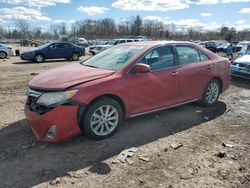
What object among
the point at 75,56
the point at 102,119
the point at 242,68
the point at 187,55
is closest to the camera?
the point at 102,119

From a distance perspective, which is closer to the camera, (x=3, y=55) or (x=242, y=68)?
(x=242, y=68)

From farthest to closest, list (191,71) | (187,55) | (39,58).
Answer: (39,58)
(187,55)
(191,71)

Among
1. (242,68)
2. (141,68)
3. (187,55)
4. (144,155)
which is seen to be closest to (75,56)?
(242,68)

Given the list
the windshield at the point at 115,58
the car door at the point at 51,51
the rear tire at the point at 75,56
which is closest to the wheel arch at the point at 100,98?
the windshield at the point at 115,58

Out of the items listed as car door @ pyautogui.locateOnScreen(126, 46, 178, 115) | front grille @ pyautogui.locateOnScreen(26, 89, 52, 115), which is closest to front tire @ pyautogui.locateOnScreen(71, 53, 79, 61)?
car door @ pyautogui.locateOnScreen(126, 46, 178, 115)

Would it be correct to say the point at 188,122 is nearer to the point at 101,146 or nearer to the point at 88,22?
the point at 101,146

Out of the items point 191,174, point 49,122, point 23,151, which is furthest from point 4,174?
point 191,174

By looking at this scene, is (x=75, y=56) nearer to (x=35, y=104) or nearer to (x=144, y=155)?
(x=35, y=104)

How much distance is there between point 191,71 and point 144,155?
2.41m

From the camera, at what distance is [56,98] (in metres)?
4.02

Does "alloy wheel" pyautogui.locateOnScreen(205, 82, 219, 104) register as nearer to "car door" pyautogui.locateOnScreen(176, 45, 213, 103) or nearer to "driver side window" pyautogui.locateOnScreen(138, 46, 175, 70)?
"car door" pyautogui.locateOnScreen(176, 45, 213, 103)

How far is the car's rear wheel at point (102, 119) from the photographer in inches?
167

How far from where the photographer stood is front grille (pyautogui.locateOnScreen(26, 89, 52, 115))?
407 centimetres

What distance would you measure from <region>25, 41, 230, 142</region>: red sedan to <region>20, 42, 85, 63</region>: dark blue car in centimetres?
1356
